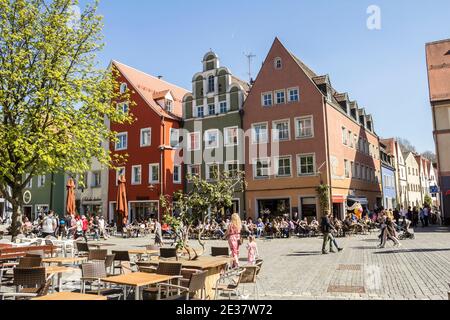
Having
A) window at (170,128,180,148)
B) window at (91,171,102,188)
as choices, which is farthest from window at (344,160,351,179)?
window at (91,171,102,188)

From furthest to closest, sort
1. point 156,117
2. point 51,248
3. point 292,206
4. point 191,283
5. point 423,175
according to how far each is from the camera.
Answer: point 423,175
point 156,117
point 292,206
point 51,248
point 191,283

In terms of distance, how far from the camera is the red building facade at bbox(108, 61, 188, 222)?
35.3m

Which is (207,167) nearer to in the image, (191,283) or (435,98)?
(435,98)

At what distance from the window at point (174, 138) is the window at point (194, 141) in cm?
127

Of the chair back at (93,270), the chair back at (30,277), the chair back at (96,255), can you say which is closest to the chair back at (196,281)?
the chair back at (93,270)

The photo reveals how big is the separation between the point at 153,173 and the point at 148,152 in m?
1.95

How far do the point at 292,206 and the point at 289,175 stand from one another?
7.81 feet

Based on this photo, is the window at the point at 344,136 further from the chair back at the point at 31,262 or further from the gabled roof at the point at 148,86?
the chair back at the point at 31,262

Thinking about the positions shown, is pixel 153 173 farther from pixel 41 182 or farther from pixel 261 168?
pixel 41 182

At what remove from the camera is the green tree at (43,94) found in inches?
530

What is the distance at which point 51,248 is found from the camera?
1275 cm

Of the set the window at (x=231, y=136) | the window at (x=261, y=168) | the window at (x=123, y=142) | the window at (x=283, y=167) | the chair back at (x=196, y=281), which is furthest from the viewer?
the window at (x=123, y=142)

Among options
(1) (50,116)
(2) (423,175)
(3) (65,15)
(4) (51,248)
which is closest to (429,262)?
(4) (51,248)

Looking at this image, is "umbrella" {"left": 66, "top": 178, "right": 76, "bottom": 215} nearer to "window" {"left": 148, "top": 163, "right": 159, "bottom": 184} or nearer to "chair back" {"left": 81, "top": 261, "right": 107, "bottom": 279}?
"window" {"left": 148, "top": 163, "right": 159, "bottom": 184}
